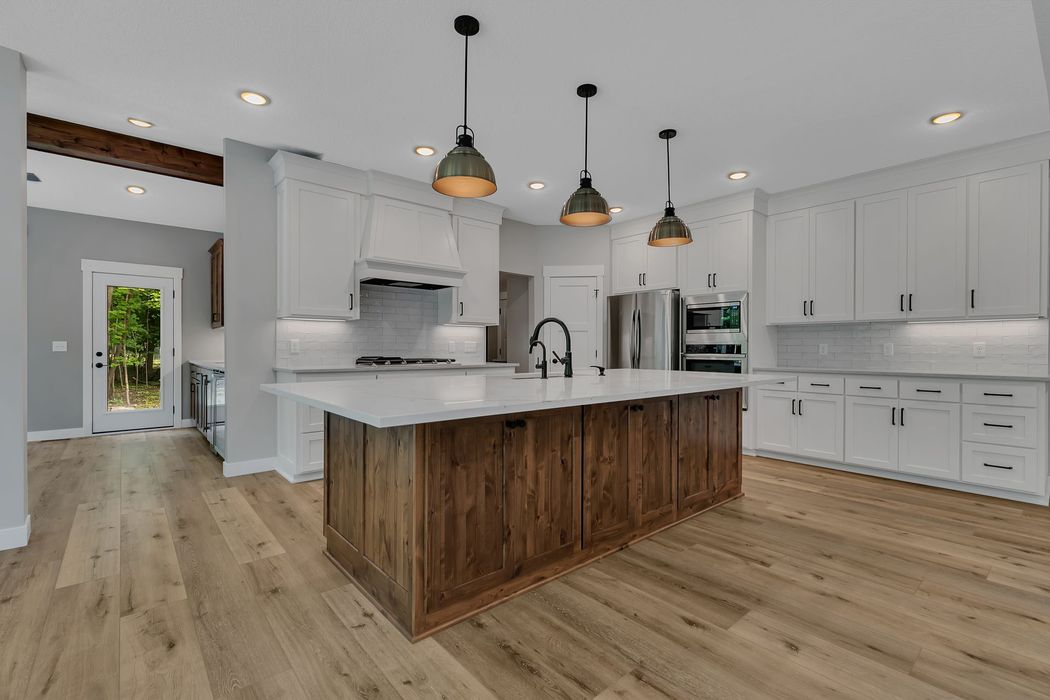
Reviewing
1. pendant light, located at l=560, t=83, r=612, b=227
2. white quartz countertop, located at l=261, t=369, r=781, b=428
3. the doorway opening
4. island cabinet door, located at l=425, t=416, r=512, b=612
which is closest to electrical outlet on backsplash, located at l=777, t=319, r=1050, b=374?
white quartz countertop, located at l=261, t=369, r=781, b=428

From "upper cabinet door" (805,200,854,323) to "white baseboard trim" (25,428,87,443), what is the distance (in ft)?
26.6

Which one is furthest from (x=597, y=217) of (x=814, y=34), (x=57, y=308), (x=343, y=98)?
(x=57, y=308)

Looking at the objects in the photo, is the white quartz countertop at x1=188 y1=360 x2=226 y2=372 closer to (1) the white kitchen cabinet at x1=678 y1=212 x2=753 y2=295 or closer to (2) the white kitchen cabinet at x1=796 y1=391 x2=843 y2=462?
(1) the white kitchen cabinet at x1=678 y1=212 x2=753 y2=295

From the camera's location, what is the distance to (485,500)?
2.04 meters

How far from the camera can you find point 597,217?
2.96 m

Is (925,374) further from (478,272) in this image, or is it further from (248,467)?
(248,467)

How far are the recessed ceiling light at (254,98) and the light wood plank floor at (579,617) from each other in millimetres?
2669

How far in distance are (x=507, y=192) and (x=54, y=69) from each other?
3349 millimetres

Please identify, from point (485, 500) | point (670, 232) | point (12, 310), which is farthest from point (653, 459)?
point (12, 310)

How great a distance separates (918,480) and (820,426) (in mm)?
788

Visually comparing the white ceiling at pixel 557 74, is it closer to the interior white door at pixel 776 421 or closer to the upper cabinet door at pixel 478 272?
the upper cabinet door at pixel 478 272

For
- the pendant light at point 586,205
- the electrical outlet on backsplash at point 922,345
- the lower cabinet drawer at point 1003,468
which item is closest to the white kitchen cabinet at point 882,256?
the electrical outlet on backsplash at point 922,345

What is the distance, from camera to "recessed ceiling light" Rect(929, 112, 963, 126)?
328 centimetres

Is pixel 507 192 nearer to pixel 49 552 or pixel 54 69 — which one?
pixel 54 69
